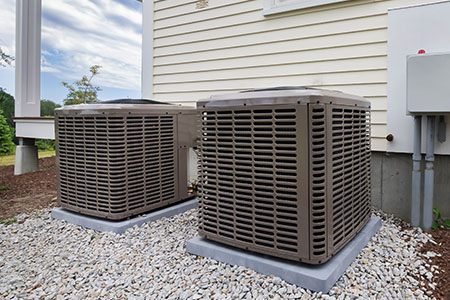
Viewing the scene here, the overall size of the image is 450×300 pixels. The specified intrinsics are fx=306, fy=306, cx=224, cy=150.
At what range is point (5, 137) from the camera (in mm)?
8062

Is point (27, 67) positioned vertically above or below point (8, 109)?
above

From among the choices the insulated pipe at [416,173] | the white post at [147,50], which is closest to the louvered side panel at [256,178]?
the insulated pipe at [416,173]

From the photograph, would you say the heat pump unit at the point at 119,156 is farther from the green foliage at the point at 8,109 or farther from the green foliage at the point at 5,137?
the green foliage at the point at 8,109

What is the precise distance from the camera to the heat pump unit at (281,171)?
1.60m

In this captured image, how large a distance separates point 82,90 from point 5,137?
3.54 metres

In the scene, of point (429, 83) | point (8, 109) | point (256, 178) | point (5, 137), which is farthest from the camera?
point (8, 109)

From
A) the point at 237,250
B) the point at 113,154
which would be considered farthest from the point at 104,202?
the point at 237,250

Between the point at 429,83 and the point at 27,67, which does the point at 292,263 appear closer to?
the point at 429,83

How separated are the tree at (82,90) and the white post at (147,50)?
23.9ft

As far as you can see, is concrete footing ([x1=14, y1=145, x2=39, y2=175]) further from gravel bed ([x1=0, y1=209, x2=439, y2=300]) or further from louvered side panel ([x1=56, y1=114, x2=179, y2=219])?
gravel bed ([x1=0, y1=209, x2=439, y2=300])

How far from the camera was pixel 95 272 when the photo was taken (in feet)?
5.97

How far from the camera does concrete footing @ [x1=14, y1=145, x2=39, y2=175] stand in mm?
5797

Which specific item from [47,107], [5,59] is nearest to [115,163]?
[5,59]

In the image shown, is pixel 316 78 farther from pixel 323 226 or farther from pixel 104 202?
pixel 104 202
